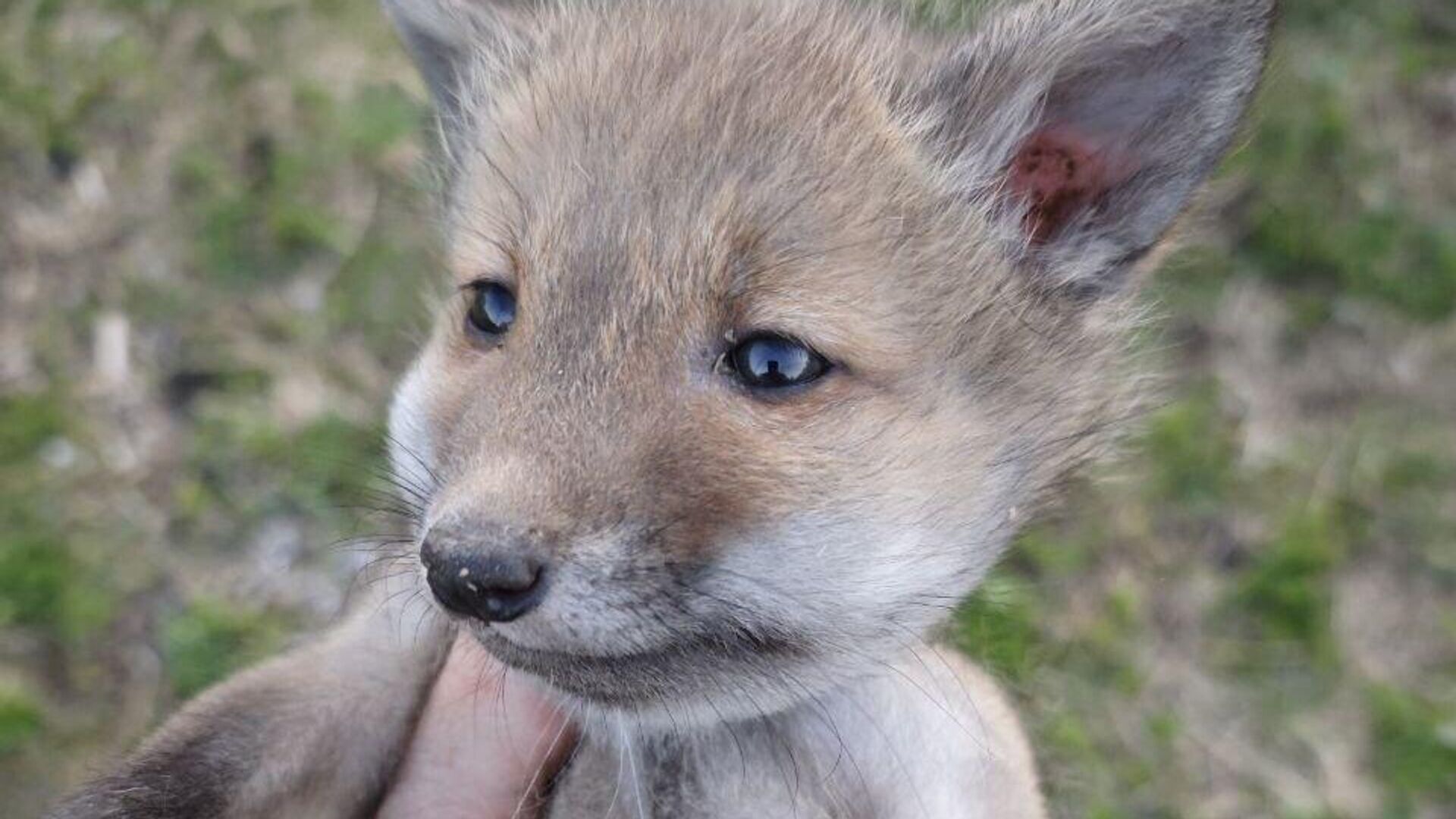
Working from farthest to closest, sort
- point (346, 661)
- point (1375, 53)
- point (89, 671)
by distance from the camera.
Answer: point (1375, 53) < point (89, 671) < point (346, 661)

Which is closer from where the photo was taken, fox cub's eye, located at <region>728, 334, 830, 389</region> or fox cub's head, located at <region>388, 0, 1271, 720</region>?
fox cub's head, located at <region>388, 0, 1271, 720</region>

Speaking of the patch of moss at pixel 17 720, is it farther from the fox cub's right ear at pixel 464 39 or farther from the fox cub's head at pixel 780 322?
the fox cub's right ear at pixel 464 39

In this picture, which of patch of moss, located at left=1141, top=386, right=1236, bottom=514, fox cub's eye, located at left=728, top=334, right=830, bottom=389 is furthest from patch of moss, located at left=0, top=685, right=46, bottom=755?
patch of moss, located at left=1141, top=386, right=1236, bottom=514

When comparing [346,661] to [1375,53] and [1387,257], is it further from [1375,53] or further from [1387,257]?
[1375,53]

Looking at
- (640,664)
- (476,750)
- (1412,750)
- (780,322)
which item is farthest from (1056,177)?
(1412,750)

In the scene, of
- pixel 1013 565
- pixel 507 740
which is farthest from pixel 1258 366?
pixel 507 740

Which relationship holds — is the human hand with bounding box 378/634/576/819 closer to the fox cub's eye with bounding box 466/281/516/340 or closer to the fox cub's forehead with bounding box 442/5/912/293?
the fox cub's eye with bounding box 466/281/516/340
